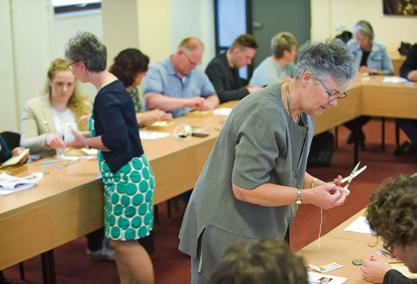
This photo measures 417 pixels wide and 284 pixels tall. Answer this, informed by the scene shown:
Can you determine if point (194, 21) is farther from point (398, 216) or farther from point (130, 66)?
point (398, 216)

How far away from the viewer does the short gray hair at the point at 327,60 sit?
2561 millimetres

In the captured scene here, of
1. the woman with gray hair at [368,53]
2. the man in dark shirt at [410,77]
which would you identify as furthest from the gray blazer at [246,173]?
the woman with gray hair at [368,53]

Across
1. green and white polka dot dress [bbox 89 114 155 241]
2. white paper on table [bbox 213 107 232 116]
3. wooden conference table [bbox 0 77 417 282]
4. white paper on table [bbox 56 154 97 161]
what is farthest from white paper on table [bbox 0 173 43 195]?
white paper on table [bbox 213 107 232 116]

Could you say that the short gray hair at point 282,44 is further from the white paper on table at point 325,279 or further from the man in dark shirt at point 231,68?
the white paper on table at point 325,279

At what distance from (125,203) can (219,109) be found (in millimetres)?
2409

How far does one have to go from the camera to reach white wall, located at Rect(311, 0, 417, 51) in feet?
32.4

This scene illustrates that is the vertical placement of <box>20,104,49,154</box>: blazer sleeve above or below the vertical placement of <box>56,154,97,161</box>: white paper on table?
above

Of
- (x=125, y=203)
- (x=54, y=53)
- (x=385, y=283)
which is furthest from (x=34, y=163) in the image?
(x=54, y=53)

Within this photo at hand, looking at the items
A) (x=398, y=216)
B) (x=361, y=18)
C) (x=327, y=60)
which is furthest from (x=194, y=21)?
(x=398, y=216)

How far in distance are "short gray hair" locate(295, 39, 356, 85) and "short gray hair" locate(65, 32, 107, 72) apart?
1587 mm

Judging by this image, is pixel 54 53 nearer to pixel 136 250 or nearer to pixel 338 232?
pixel 136 250

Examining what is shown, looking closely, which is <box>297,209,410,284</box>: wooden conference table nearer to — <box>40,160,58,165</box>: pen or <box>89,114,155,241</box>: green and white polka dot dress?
<box>89,114,155,241</box>: green and white polka dot dress

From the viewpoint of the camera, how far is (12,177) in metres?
4.12

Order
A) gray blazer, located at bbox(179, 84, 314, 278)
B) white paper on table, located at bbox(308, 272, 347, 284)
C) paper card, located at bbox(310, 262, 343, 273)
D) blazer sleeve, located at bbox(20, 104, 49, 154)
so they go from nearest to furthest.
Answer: gray blazer, located at bbox(179, 84, 314, 278), white paper on table, located at bbox(308, 272, 347, 284), paper card, located at bbox(310, 262, 343, 273), blazer sleeve, located at bbox(20, 104, 49, 154)
